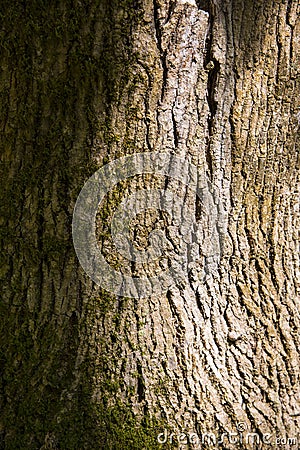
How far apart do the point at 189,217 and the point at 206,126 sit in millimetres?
353

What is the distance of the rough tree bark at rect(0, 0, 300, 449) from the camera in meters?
1.95

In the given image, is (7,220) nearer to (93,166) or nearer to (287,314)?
(93,166)

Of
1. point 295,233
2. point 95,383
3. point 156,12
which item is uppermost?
point 156,12

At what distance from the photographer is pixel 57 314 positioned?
6.64ft

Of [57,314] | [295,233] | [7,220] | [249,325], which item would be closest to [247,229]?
[295,233]

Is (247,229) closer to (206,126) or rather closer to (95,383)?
(206,126)

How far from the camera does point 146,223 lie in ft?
6.61

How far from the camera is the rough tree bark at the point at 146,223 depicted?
6.39 feet

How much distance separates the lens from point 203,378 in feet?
6.68

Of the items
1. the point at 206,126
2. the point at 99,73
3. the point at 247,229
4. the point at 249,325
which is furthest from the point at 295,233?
the point at 99,73

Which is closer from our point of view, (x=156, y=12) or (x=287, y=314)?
(x=156, y=12)

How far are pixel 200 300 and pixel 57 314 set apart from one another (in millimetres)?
551

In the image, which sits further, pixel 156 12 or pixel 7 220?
pixel 7 220

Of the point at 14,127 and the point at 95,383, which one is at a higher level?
the point at 14,127
